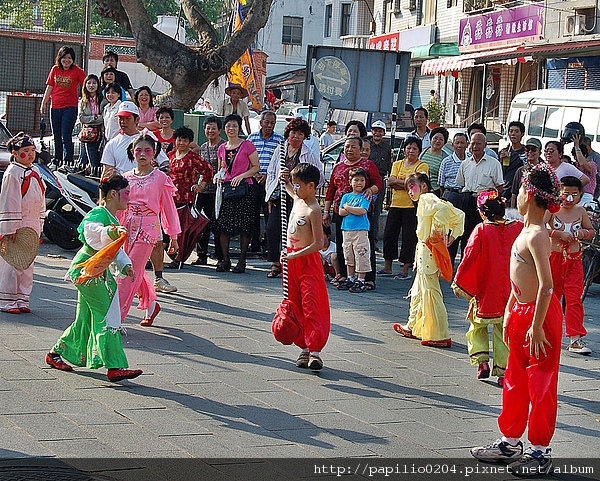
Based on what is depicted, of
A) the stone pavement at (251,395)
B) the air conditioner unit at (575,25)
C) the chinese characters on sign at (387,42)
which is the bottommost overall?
the stone pavement at (251,395)

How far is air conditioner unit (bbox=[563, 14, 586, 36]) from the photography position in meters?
26.6

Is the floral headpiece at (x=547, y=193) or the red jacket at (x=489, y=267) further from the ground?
the floral headpiece at (x=547, y=193)

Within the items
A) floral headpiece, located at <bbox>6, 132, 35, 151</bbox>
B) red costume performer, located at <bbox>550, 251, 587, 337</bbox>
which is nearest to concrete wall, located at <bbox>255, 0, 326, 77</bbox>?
floral headpiece, located at <bbox>6, 132, 35, 151</bbox>

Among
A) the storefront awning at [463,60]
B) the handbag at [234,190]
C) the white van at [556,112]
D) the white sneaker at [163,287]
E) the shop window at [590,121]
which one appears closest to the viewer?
the white sneaker at [163,287]

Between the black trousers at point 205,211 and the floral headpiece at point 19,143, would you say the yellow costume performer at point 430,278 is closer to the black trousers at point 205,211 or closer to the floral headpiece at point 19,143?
the floral headpiece at point 19,143

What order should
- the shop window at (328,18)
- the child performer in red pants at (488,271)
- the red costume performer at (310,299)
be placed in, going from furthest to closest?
the shop window at (328,18), the red costume performer at (310,299), the child performer in red pants at (488,271)

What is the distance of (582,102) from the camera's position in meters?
19.1

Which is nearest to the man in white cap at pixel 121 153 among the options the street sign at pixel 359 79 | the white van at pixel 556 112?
the street sign at pixel 359 79

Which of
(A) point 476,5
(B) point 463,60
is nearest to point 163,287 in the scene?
(B) point 463,60

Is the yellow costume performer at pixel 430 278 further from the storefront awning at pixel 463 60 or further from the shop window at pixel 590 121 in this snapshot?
the storefront awning at pixel 463 60

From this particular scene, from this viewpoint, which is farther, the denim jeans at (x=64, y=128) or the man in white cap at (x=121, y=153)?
the denim jeans at (x=64, y=128)

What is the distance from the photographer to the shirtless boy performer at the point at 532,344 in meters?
5.38

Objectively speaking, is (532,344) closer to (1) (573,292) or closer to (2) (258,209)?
(1) (573,292)

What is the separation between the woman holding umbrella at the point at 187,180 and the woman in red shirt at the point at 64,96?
3928mm
